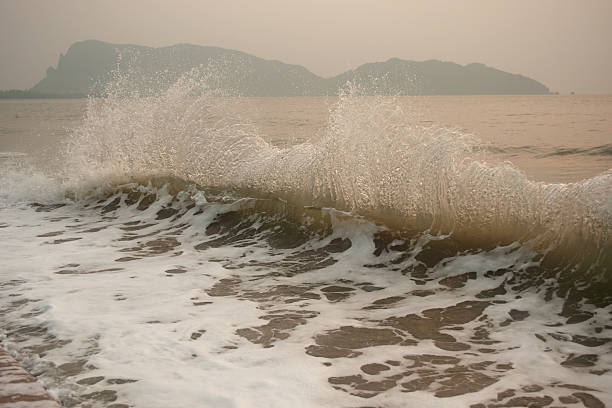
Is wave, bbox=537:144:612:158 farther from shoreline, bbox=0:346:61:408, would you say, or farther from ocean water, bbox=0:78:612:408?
shoreline, bbox=0:346:61:408


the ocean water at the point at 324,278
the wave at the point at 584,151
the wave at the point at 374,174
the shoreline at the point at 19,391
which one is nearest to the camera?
the shoreline at the point at 19,391

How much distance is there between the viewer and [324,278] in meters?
6.27

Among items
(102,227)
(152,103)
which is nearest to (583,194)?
(102,227)

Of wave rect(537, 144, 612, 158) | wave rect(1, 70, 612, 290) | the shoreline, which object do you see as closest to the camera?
the shoreline

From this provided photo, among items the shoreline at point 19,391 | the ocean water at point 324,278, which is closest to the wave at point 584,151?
the ocean water at point 324,278

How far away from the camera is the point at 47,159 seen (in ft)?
66.8

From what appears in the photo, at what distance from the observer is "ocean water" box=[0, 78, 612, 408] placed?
3.70 metres

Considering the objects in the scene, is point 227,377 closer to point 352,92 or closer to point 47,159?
point 352,92

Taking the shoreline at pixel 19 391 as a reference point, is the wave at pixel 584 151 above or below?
above

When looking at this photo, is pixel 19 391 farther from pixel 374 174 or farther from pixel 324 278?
pixel 374 174

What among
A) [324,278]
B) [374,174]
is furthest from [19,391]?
[374,174]

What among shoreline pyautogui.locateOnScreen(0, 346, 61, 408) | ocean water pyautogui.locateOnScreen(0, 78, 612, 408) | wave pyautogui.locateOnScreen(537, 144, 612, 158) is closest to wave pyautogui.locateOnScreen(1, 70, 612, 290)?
ocean water pyautogui.locateOnScreen(0, 78, 612, 408)

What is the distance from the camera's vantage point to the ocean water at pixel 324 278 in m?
3.70

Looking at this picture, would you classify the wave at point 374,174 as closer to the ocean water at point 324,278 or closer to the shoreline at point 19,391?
the ocean water at point 324,278
